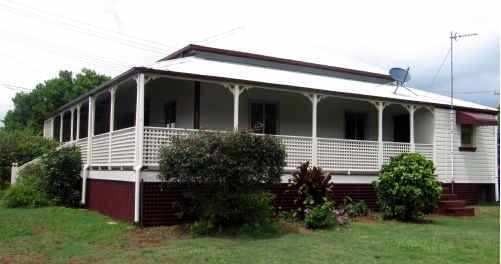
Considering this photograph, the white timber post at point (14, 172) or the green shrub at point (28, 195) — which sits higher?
the white timber post at point (14, 172)

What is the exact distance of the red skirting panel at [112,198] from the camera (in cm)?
1320

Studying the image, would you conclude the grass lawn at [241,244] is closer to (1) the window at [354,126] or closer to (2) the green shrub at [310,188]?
(2) the green shrub at [310,188]

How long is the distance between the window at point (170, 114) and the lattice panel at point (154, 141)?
15.7ft

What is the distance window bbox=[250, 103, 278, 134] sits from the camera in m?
17.5

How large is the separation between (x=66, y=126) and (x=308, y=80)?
43.0ft

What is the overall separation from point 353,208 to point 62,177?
29.9 feet

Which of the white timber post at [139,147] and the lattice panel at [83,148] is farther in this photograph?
the lattice panel at [83,148]

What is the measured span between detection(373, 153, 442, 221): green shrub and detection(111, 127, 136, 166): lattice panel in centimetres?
680

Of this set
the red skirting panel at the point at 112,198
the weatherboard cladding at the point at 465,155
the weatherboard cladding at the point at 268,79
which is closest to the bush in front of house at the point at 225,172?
the red skirting panel at the point at 112,198

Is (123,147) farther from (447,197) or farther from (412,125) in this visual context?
(447,197)

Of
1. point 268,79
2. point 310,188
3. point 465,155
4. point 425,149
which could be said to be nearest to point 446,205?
point 425,149

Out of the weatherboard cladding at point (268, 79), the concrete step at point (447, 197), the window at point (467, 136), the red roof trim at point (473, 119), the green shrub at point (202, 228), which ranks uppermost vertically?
the weatherboard cladding at point (268, 79)

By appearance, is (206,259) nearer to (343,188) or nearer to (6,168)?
(343,188)

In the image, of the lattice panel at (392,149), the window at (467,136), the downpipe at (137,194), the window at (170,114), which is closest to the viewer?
the downpipe at (137,194)
